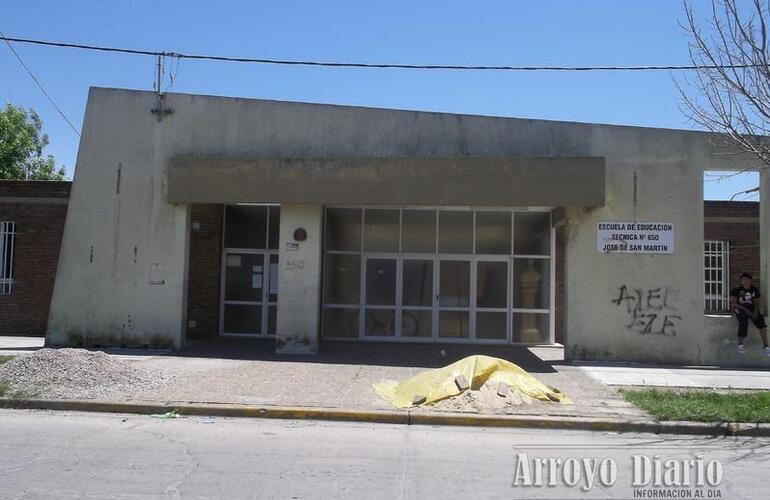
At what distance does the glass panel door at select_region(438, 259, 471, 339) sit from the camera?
1595 centimetres

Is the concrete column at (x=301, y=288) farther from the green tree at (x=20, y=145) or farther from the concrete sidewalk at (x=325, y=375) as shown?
the green tree at (x=20, y=145)

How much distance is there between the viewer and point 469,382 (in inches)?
363

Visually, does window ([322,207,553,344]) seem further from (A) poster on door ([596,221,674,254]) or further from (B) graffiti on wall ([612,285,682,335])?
(B) graffiti on wall ([612,285,682,335])

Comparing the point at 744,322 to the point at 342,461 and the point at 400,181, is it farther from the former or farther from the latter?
the point at 342,461

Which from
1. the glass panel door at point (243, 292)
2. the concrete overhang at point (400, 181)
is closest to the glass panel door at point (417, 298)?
the concrete overhang at point (400, 181)

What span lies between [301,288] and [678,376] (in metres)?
7.40

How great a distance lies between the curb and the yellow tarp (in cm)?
57

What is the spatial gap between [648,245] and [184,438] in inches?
391

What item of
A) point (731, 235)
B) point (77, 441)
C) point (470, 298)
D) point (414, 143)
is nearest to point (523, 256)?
point (470, 298)

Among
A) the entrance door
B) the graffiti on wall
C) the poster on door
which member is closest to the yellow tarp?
the graffiti on wall

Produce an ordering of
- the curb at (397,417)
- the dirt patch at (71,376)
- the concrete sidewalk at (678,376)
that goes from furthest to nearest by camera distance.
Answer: the concrete sidewalk at (678,376) < the dirt patch at (71,376) < the curb at (397,417)

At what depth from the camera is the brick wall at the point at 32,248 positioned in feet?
55.4

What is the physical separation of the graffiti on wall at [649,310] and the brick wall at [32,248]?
14010 mm

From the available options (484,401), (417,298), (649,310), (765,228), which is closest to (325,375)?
(484,401)
